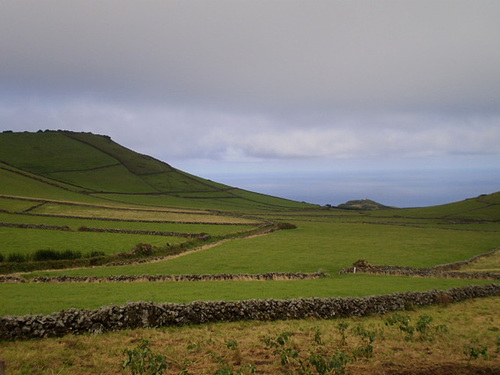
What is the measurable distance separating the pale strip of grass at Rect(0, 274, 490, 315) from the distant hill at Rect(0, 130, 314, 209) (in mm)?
82771

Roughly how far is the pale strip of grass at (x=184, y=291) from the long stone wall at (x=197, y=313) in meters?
1.48

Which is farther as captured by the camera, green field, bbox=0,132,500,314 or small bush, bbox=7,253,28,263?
small bush, bbox=7,253,28,263

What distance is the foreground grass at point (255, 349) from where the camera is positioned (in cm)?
1225

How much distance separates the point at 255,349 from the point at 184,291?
9001mm

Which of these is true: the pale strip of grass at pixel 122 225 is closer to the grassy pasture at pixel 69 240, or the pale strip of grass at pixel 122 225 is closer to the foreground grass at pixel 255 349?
the grassy pasture at pixel 69 240

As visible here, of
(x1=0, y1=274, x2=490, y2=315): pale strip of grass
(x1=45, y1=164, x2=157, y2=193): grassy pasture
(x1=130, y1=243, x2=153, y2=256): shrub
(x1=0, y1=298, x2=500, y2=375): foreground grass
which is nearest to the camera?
(x1=0, y1=298, x2=500, y2=375): foreground grass

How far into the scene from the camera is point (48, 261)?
33.5 meters

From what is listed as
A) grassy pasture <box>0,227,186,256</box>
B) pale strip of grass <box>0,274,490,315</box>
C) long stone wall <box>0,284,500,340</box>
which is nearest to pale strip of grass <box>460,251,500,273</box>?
pale strip of grass <box>0,274,490,315</box>

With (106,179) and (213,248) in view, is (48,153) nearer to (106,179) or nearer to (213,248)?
(106,179)

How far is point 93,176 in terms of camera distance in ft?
459

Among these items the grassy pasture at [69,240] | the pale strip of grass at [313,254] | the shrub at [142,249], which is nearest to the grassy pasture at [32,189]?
the grassy pasture at [69,240]

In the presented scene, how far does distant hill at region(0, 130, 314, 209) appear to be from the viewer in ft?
369

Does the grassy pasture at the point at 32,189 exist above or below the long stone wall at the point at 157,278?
above

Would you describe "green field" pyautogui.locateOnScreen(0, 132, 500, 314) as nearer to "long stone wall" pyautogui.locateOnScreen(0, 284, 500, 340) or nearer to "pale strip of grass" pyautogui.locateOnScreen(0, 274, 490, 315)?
"pale strip of grass" pyautogui.locateOnScreen(0, 274, 490, 315)
